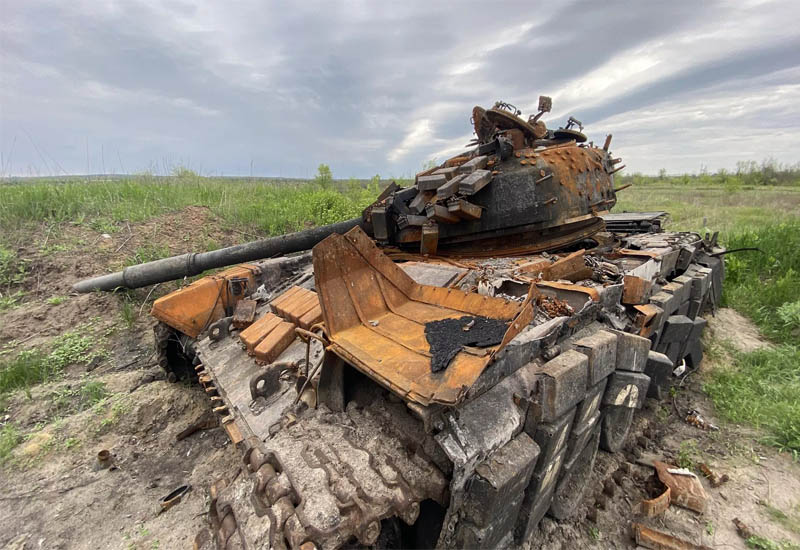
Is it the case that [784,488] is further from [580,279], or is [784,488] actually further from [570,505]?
[580,279]

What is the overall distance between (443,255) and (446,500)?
9.17 ft

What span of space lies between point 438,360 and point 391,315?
72 centimetres

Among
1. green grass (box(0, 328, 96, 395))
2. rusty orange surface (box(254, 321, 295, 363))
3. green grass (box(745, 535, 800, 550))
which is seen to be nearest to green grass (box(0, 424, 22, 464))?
green grass (box(0, 328, 96, 395))

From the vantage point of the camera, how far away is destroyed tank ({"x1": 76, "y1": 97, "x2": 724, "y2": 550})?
1.87m

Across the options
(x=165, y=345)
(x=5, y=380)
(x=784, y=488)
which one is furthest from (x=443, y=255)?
(x=5, y=380)

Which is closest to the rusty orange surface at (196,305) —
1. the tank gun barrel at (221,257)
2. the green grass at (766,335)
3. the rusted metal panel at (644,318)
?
the tank gun barrel at (221,257)

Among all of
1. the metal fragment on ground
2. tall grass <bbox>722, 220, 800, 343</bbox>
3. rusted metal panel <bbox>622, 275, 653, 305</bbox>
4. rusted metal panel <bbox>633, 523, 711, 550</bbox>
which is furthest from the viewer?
tall grass <bbox>722, 220, 800, 343</bbox>

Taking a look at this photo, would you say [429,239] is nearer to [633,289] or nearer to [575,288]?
[575,288]

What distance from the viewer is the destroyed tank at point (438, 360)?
6.15 ft

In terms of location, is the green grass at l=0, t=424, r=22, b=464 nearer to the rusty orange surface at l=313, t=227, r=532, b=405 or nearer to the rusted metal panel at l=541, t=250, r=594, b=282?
the rusty orange surface at l=313, t=227, r=532, b=405

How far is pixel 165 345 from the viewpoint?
14.7ft

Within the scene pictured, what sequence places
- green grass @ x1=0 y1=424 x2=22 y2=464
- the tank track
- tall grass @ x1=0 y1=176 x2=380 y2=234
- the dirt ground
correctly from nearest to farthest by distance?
the tank track, the dirt ground, green grass @ x1=0 y1=424 x2=22 y2=464, tall grass @ x1=0 y1=176 x2=380 y2=234

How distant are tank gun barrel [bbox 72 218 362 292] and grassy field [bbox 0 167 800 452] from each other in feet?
4.69

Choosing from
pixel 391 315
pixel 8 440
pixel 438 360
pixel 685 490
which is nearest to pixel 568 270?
pixel 391 315
